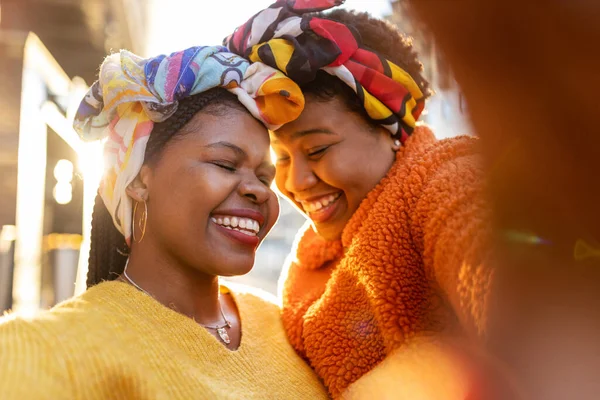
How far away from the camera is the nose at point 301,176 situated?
2168 mm

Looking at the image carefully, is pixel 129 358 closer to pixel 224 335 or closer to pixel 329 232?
pixel 224 335

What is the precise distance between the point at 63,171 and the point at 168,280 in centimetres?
272

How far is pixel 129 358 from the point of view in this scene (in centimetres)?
153

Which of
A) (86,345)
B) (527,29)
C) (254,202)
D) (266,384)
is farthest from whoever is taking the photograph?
(254,202)

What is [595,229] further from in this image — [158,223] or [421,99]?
[421,99]

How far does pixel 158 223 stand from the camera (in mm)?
1920

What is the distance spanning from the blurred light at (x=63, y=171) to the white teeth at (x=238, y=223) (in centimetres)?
278

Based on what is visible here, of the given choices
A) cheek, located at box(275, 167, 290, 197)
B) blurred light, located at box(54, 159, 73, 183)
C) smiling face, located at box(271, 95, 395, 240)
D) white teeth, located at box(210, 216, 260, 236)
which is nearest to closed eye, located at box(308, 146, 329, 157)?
smiling face, located at box(271, 95, 395, 240)

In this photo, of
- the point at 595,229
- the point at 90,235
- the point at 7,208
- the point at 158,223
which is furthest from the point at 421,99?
the point at 7,208

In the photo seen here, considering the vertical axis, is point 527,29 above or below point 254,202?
above

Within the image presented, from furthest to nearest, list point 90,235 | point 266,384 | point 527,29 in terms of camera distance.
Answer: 1. point 90,235
2. point 266,384
3. point 527,29

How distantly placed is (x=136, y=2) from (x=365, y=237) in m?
6.30

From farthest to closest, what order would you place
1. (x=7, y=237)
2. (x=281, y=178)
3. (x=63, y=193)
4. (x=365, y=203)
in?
(x=63, y=193) → (x=7, y=237) → (x=281, y=178) → (x=365, y=203)

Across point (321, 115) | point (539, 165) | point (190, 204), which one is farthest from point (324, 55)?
point (539, 165)
